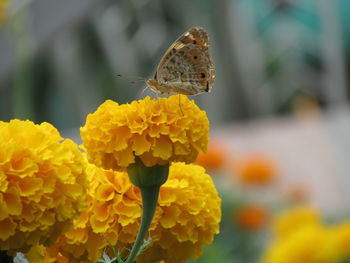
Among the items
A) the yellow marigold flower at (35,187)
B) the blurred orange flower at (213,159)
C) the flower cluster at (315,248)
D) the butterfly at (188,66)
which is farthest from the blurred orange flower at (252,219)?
the yellow marigold flower at (35,187)

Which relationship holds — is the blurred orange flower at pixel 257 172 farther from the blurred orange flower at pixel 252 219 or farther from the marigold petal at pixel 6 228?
the marigold petal at pixel 6 228

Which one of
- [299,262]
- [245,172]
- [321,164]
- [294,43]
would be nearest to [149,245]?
[299,262]

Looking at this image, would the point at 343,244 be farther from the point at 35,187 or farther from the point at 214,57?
the point at 214,57

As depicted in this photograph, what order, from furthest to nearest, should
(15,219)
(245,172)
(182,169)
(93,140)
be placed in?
(245,172) → (182,169) → (93,140) → (15,219)

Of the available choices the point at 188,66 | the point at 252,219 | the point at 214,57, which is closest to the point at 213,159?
the point at 252,219

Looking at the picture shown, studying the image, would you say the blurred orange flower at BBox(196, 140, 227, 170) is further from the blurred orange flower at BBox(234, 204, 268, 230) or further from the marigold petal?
the marigold petal

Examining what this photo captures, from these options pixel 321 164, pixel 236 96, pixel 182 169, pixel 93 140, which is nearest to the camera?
pixel 93 140

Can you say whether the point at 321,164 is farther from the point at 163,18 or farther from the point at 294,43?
the point at 163,18
